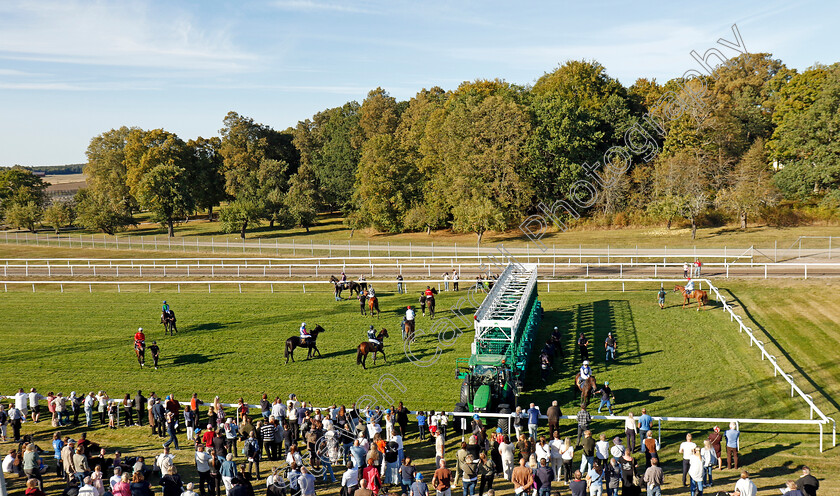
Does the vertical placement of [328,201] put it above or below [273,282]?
above

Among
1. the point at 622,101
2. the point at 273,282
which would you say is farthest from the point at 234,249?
the point at 622,101

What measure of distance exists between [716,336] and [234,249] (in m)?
41.9

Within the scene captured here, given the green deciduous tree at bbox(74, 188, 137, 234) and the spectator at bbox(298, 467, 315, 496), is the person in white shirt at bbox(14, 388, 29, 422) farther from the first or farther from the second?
the green deciduous tree at bbox(74, 188, 137, 234)

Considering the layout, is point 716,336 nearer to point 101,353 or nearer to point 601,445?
point 601,445

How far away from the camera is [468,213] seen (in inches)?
2005

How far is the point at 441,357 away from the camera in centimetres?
2250

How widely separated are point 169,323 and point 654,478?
71.7 feet

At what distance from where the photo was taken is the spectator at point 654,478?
11531mm

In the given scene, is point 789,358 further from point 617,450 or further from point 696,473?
point 617,450

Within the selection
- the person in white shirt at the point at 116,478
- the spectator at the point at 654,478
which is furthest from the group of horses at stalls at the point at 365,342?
the spectator at the point at 654,478

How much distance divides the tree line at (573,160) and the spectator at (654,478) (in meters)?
30.8

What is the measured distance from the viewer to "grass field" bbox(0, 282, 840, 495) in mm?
17053

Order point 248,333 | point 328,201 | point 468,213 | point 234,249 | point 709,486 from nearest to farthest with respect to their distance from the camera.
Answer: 1. point 709,486
2. point 248,333
3. point 468,213
4. point 234,249
5. point 328,201

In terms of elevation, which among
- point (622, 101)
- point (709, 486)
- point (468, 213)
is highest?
point (622, 101)
